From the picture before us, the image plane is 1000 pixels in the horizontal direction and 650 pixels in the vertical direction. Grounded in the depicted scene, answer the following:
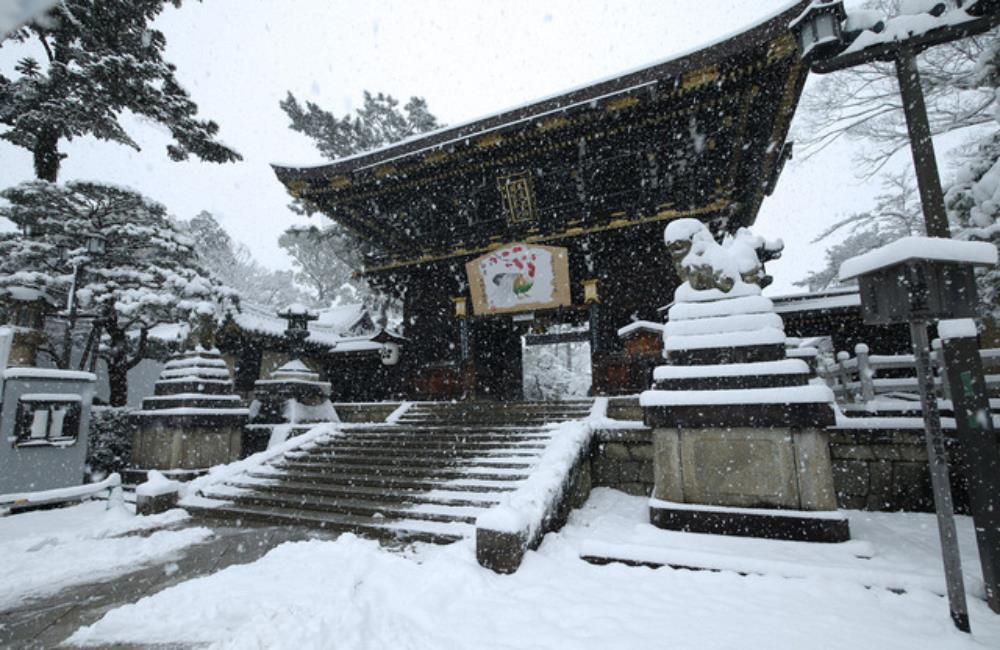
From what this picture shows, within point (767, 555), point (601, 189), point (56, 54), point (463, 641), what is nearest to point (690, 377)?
point (767, 555)

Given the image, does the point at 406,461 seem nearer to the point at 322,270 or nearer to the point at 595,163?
the point at 595,163

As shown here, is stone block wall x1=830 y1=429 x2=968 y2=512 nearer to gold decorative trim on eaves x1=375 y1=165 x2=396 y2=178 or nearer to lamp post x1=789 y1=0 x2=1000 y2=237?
lamp post x1=789 y1=0 x2=1000 y2=237

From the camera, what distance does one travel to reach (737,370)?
4617 millimetres

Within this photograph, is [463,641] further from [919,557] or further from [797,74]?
[797,74]

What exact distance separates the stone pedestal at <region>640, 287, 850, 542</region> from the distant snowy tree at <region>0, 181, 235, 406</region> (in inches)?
362

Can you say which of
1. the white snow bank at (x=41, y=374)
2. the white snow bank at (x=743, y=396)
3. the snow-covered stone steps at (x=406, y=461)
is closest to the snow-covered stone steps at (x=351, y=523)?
→ the snow-covered stone steps at (x=406, y=461)

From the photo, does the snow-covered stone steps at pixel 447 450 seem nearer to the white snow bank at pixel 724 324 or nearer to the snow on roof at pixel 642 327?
the white snow bank at pixel 724 324

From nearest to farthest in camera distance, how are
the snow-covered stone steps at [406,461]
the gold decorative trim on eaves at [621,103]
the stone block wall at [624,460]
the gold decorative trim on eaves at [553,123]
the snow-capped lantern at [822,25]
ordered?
the snow-capped lantern at [822,25]
the snow-covered stone steps at [406,461]
the stone block wall at [624,460]
the gold decorative trim on eaves at [621,103]
the gold decorative trim on eaves at [553,123]

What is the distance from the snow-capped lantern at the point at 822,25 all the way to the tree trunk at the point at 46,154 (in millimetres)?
14900

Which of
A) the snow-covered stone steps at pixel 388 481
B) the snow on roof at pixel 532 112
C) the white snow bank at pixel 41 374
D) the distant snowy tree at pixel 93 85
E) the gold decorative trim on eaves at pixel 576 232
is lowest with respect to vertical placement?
the snow-covered stone steps at pixel 388 481

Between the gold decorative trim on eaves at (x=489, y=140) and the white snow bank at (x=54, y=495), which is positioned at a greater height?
the gold decorative trim on eaves at (x=489, y=140)

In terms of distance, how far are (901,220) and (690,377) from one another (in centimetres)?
1615

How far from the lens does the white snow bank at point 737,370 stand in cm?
445

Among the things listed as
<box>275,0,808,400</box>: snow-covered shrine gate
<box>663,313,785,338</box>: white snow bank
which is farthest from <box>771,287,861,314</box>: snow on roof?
<box>663,313,785,338</box>: white snow bank
